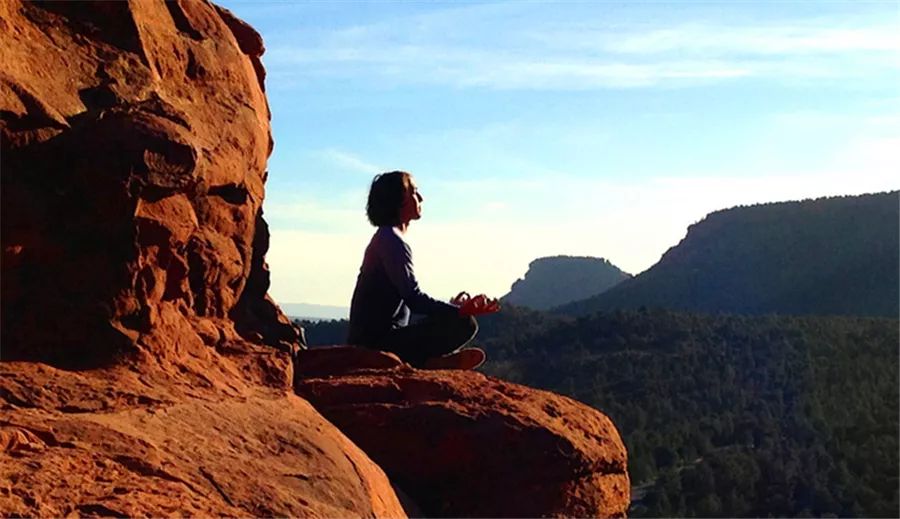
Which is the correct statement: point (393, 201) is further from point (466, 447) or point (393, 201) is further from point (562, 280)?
point (562, 280)

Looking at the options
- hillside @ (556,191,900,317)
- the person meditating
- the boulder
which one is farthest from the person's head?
hillside @ (556,191,900,317)

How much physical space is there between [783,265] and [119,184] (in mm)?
66572

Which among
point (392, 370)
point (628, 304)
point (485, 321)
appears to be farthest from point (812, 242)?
point (392, 370)

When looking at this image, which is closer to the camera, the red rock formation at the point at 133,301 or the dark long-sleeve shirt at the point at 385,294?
the red rock formation at the point at 133,301

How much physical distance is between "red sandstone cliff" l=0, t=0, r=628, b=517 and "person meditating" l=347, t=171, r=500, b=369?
698 mm

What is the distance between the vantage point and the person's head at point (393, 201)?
7973 millimetres

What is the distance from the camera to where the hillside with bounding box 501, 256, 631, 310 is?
104250mm

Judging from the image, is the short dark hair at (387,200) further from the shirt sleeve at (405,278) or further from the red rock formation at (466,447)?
the red rock formation at (466,447)

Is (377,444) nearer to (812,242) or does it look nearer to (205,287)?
(205,287)

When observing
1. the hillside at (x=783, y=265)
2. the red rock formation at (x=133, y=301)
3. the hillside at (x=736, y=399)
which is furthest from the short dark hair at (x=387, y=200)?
the hillside at (x=783, y=265)

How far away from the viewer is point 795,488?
89.9ft

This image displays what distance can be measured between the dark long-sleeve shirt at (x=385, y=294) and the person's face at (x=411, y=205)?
206 mm

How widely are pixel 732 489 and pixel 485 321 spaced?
2297cm

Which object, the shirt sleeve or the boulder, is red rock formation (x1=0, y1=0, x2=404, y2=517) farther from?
the shirt sleeve
